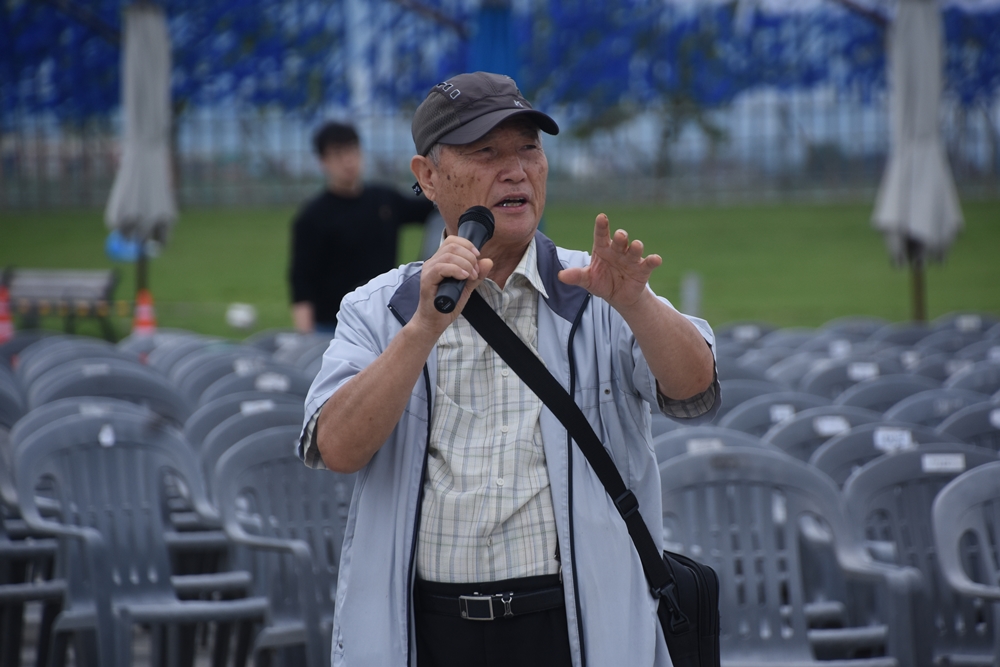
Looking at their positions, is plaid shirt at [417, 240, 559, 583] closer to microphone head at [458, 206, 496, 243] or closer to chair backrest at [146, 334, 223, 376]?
microphone head at [458, 206, 496, 243]

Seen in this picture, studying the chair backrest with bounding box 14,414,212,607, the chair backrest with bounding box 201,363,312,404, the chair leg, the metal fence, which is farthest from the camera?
the metal fence

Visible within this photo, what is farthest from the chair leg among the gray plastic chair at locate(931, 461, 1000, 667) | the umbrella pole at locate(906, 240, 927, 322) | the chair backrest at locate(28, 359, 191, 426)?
the umbrella pole at locate(906, 240, 927, 322)

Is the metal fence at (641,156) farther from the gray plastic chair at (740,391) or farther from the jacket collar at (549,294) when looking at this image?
the jacket collar at (549,294)

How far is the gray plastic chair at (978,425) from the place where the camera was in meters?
4.52

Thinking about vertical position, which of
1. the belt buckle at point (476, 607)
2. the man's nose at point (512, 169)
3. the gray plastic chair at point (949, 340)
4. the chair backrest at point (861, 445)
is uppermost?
the gray plastic chair at point (949, 340)

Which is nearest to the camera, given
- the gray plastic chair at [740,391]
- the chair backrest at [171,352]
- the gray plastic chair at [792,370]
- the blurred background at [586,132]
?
the gray plastic chair at [740,391]

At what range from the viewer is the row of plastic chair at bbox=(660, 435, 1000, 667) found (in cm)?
322

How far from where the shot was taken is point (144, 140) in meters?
10.2

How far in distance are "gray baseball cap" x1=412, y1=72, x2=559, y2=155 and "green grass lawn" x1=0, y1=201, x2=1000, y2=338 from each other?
14904mm

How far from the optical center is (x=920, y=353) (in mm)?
7312

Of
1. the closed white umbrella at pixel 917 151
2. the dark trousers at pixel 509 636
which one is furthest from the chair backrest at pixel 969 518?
the closed white umbrella at pixel 917 151

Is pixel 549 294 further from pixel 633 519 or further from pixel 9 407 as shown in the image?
pixel 9 407

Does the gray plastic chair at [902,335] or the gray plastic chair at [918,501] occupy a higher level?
the gray plastic chair at [902,335]

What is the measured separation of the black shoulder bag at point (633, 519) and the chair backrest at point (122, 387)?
12.8 ft
